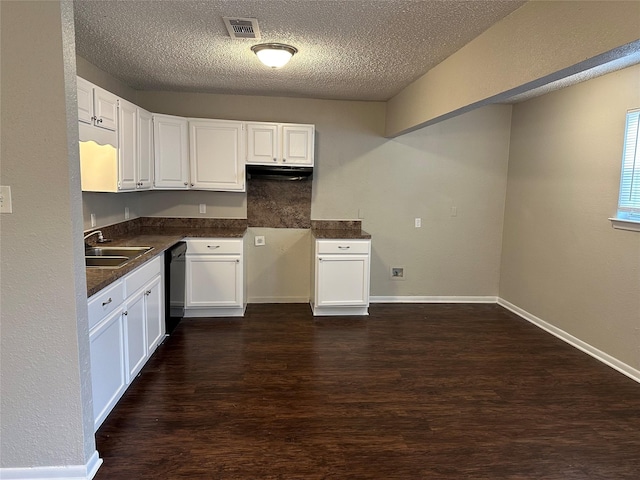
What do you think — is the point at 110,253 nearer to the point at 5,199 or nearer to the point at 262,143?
the point at 5,199

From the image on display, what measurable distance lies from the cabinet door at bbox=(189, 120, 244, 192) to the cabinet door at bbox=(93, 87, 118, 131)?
3.87 feet

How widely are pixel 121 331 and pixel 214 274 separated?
1659 millimetres

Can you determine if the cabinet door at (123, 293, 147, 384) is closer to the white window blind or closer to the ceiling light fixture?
the ceiling light fixture

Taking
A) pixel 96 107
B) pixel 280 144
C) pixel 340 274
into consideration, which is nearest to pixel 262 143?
pixel 280 144

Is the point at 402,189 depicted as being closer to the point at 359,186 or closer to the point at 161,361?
the point at 359,186

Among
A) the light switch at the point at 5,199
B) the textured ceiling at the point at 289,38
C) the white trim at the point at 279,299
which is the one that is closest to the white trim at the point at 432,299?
the white trim at the point at 279,299

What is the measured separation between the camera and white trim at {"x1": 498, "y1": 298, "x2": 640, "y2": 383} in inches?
127

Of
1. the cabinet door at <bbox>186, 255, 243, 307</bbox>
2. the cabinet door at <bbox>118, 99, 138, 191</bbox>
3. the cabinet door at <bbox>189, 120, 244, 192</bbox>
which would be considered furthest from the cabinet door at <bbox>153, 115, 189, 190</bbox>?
the cabinet door at <bbox>186, 255, 243, 307</bbox>

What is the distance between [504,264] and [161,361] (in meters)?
4.02

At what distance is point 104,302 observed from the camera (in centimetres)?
225

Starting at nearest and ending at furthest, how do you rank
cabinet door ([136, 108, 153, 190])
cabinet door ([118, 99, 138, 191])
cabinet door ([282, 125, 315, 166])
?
cabinet door ([118, 99, 138, 191]) → cabinet door ([136, 108, 153, 190]) → cabinet door ([282, 125, 315, 166])

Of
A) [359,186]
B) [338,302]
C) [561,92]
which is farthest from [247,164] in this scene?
[561,92]

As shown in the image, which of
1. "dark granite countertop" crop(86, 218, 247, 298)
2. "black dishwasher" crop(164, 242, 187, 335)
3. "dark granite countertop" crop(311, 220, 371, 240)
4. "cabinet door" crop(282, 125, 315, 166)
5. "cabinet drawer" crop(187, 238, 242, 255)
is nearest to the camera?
"dark granite countertop" crop(86, 218, 247, 298)

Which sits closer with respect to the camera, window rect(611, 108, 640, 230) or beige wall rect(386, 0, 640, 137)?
beige wall rect(386, 0, 640, 137)
